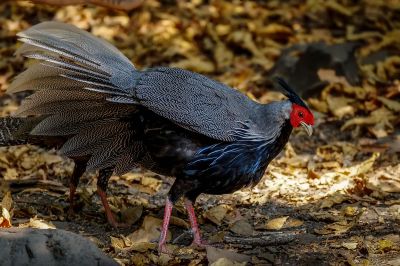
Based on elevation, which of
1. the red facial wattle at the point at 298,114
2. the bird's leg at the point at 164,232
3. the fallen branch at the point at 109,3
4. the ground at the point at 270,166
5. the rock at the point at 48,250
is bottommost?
the ground at the point at 270,166

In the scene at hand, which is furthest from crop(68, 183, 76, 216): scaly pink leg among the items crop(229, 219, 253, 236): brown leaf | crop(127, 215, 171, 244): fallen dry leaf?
crop(229, 219, 253, 236): brown leaf

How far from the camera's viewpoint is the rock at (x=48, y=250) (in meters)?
4.03

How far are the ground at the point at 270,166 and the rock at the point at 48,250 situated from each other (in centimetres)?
58

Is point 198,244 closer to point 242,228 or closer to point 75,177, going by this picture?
point 242,228

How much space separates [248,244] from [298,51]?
174 inches

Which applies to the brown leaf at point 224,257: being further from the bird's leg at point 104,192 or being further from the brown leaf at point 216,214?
the bird's leg at point 104,192

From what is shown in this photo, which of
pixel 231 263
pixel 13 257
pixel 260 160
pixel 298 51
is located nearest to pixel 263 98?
pixel 298 51

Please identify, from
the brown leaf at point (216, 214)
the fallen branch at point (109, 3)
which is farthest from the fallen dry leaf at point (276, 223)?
the fallen branch at point (109, 3)

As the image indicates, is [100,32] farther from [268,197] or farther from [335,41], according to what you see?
[268,197]

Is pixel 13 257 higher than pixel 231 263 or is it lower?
higher

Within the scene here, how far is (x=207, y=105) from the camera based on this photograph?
4.96m

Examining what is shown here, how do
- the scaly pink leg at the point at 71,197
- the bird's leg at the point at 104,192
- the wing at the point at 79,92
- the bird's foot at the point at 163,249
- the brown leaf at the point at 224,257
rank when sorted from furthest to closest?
1. the scaly pink leg at the point at 71,197
2. the bird's leg at the point at 104,192
3. the wing at the point at 79,92
4. the bird's foot at the point at 163,249
5. the brown leaf at the point at 224,257

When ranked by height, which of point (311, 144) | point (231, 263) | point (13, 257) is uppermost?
point (13, 257)

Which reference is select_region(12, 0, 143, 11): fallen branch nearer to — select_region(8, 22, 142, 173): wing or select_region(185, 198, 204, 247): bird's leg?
select_region(8, 22, 142, 173): wing
